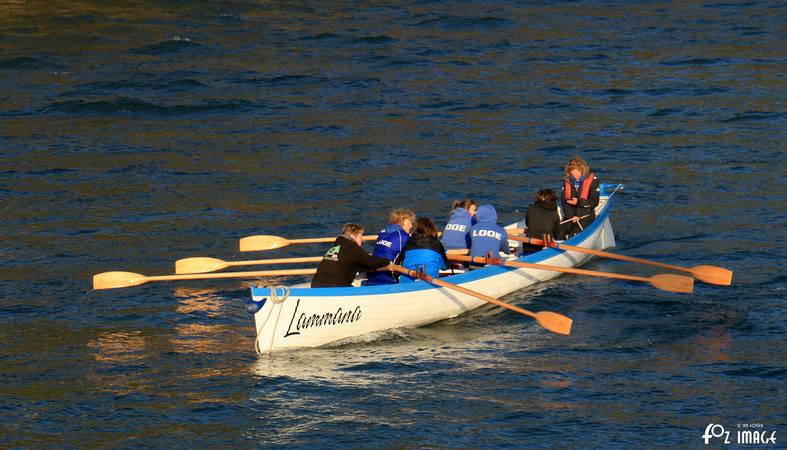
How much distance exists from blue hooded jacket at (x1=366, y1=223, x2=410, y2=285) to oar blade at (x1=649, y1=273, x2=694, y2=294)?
320cm

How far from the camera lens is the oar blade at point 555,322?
1411 centimetres

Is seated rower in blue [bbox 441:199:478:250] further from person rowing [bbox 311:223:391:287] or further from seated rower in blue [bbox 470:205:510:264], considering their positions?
person rowing [bbox 311:223:391:287]

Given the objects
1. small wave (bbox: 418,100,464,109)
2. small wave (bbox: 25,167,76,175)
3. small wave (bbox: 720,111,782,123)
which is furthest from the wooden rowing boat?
small wave (bbox: 418,100,464,109)

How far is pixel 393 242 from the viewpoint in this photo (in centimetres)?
1523

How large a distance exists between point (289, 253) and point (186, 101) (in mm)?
10024

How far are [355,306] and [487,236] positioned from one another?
2.64 meters

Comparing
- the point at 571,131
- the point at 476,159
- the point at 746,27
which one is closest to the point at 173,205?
the point at 476,159

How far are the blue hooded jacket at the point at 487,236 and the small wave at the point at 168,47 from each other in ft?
57.1

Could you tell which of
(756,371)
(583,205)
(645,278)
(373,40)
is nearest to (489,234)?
(645,278)

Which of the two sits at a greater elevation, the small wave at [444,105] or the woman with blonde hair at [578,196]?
the small wave at [444,105]

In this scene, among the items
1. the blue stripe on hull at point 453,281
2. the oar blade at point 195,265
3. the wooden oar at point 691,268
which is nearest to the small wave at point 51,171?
the oar blade at point 195,265

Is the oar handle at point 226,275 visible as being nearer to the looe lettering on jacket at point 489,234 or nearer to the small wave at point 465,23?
the looe lettering on jacket at point 489,234

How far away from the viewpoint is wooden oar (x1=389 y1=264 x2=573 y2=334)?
46.4 ft

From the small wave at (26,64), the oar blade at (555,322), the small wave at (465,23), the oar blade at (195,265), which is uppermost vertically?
the small wave at (465,23)
